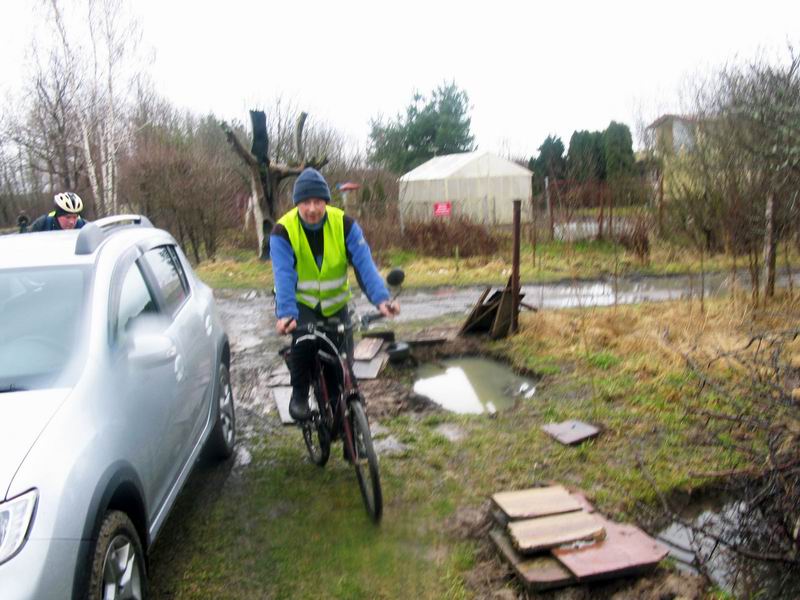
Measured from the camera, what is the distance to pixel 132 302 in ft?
11.5

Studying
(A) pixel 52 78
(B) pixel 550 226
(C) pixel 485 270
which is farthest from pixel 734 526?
(A) pixel 52 78

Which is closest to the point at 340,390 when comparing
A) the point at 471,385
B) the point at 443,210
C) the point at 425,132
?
the point at 471,385

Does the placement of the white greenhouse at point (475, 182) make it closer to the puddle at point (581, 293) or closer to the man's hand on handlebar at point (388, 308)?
the puddle at point (581, 293)

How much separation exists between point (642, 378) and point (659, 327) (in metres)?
1.60

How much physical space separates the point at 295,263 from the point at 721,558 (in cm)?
295

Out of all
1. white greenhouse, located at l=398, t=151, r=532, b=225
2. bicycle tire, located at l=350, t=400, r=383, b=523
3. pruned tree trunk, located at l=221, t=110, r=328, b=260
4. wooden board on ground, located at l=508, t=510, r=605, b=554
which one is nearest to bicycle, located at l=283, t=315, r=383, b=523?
bicycle tire, located at l=350, t=400, r=383, b=523

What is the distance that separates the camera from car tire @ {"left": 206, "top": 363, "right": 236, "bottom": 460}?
4662 mm

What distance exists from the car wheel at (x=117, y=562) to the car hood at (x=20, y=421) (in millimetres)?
406

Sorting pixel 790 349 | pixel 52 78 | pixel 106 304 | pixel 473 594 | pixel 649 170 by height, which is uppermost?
pixel 52 78

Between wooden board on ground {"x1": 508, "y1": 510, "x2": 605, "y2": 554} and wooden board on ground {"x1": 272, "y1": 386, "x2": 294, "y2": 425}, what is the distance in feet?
8.80

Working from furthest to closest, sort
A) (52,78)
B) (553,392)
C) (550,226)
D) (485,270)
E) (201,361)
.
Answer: (52,78)
(550,226)
(485,270)
(553,392)
(201,361)

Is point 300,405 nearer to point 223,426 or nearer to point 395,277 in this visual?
point 223,426

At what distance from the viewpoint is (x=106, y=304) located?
312cm

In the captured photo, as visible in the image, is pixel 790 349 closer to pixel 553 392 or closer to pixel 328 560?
pixel 553 392
